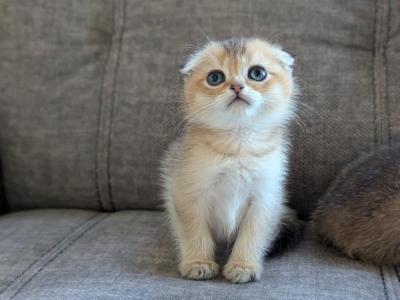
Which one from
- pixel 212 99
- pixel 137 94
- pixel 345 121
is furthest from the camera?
pixel 137 94

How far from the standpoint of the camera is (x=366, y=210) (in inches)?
48.1

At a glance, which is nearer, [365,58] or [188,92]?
[188,92]

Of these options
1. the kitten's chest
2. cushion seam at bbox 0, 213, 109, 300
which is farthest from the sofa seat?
the kitten's chest

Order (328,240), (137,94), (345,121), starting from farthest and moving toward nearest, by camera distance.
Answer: (137,94), (345,121), (328,240)

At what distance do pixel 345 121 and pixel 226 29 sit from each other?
389mm

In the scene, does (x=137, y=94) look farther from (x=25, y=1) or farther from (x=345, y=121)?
(x=345, y=121)

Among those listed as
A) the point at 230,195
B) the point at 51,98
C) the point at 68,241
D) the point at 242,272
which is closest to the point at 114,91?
the point at 51,98

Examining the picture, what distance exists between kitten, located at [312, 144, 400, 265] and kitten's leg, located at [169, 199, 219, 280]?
0.27 m

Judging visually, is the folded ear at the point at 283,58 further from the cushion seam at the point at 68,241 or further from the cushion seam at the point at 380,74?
the cushion seam at the point at 68,241

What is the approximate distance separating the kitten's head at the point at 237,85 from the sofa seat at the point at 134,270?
0.30 meters

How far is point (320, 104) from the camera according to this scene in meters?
1.47

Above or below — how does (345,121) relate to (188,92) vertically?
below

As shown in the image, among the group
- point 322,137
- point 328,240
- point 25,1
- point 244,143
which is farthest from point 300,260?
point 25,1

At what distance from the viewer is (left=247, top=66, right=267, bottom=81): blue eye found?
3.88ft
